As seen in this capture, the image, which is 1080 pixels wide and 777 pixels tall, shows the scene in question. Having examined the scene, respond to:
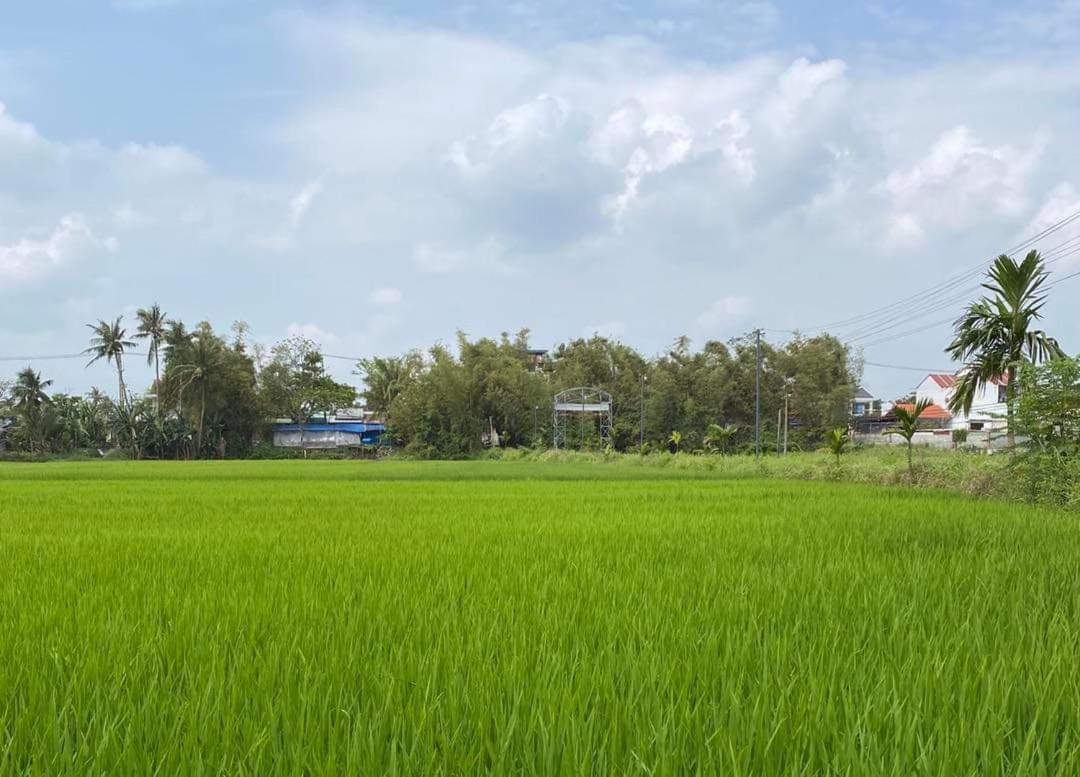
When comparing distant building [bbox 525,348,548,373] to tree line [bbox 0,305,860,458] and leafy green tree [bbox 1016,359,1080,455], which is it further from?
leafy green tree [bbox 1016,359,1080,455]

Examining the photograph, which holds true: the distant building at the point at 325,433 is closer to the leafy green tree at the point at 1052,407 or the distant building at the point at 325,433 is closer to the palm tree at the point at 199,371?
the palm tree at the point at 199,371

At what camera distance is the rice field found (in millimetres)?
1565

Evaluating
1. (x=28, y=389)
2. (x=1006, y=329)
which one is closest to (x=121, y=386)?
(x=28, y=389)

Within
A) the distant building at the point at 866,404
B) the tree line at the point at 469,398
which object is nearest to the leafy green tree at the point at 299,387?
the tree line at the point at 469,398

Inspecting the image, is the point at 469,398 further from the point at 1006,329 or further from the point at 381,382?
the point at 1006,329

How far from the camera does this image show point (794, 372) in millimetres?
42906

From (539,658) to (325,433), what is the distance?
166 ft

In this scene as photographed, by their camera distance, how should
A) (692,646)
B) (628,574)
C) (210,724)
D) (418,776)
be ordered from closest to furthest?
(418,776), (210,724), (692,646), (628,574)

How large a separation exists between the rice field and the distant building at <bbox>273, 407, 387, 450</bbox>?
144 feet

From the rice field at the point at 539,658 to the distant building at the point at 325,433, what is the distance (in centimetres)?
4381

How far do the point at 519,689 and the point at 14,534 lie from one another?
19.8ft

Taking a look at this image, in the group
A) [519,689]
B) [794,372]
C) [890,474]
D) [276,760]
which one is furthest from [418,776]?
[794,372]

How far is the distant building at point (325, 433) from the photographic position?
161 ft

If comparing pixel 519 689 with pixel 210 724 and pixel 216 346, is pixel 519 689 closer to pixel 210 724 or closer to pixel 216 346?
pixel 210 724
